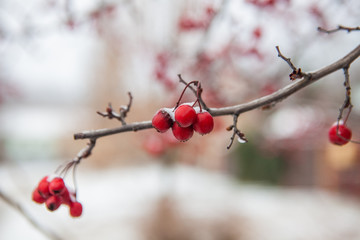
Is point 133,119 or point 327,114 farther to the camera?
point 133,119

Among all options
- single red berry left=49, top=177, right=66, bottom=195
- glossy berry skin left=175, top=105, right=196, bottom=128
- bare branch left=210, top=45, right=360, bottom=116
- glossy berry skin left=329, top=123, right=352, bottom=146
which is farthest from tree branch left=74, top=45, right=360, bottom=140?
glossy berry skin left=329, top=123, right=352, bottom=146

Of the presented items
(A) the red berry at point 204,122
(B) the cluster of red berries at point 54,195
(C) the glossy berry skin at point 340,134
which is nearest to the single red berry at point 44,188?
(B) the cluster of red berries at point 54,195

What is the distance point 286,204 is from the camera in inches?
306

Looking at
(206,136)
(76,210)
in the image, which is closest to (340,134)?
(76,210)

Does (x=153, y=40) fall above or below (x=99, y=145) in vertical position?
below

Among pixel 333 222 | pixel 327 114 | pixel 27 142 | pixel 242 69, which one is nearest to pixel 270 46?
pixel 242 69

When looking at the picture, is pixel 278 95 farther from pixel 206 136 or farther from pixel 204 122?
pixel 206 136

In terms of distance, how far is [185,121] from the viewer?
0.86m

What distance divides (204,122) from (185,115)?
62 mm

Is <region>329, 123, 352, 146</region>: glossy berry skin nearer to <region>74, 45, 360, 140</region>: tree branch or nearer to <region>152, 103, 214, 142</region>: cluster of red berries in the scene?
<region>74, 45, 360, 140</region>: tree branch

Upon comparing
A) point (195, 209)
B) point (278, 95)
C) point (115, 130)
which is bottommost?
point (115, 130)

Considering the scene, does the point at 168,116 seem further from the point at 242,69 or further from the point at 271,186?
the point at 271,186

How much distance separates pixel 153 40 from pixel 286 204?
5.35m

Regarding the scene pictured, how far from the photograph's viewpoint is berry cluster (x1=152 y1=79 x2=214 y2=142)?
0.86 m
